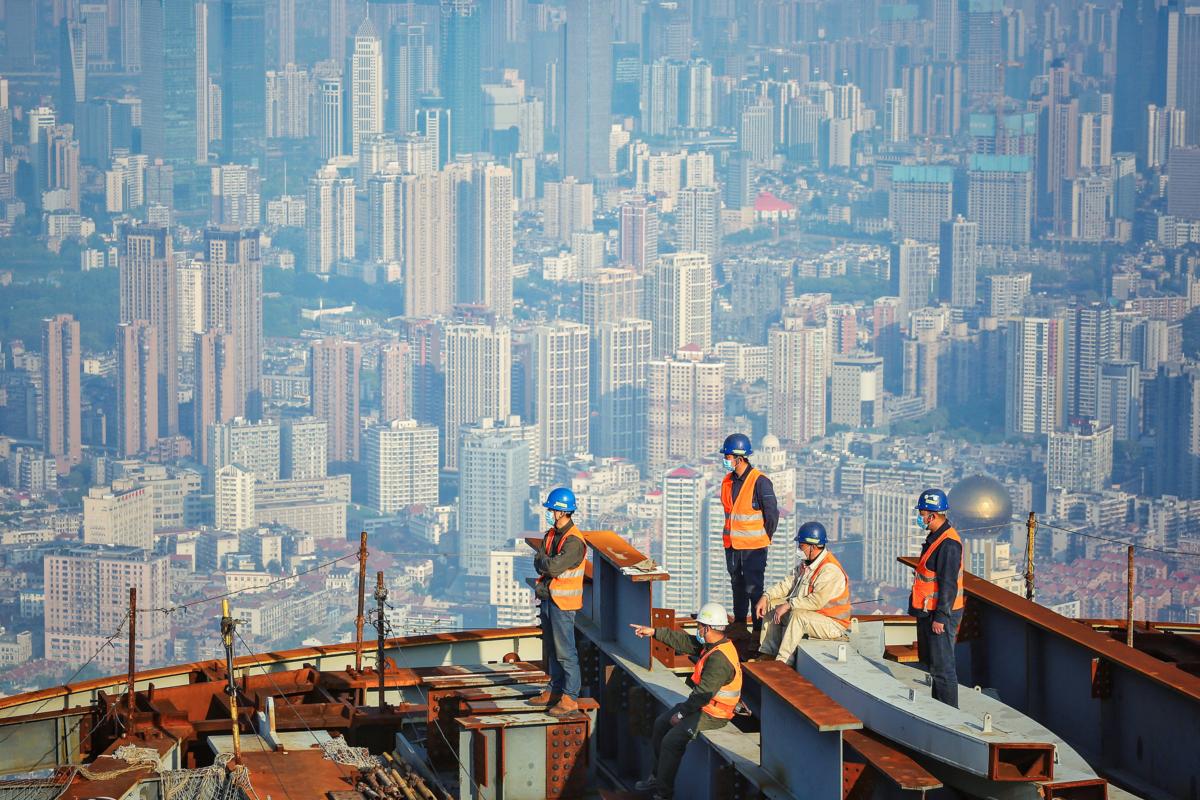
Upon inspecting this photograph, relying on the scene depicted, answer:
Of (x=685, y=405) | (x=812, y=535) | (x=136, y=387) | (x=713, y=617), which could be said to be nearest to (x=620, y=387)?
(x=685, y=405)

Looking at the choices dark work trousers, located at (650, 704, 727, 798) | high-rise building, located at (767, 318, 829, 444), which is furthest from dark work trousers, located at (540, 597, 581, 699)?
high-rise building, located at (767, 318, 829, 444)

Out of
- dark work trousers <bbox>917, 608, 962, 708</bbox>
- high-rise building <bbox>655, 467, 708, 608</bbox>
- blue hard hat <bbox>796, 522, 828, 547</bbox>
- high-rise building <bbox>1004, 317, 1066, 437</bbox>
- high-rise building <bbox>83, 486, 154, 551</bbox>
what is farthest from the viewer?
high-rise building <bbox>1004, 317, 1066, 437</bbox>

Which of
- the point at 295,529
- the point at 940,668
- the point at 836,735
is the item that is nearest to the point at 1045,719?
the point at 940,668

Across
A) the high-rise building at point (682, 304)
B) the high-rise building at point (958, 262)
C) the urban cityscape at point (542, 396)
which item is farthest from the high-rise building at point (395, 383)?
the high-rise building at point (958, 262)

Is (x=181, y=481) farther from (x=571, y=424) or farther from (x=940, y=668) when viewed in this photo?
(x=940, y=668)

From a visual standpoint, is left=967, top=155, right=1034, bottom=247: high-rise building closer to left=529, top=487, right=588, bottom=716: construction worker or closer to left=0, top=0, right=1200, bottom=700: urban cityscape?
left=0, top=0, right=1200, bottom=700: urban cityscape

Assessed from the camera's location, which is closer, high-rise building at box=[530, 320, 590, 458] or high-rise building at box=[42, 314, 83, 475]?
high-rise building at box=[42, 314, 83, 475]
